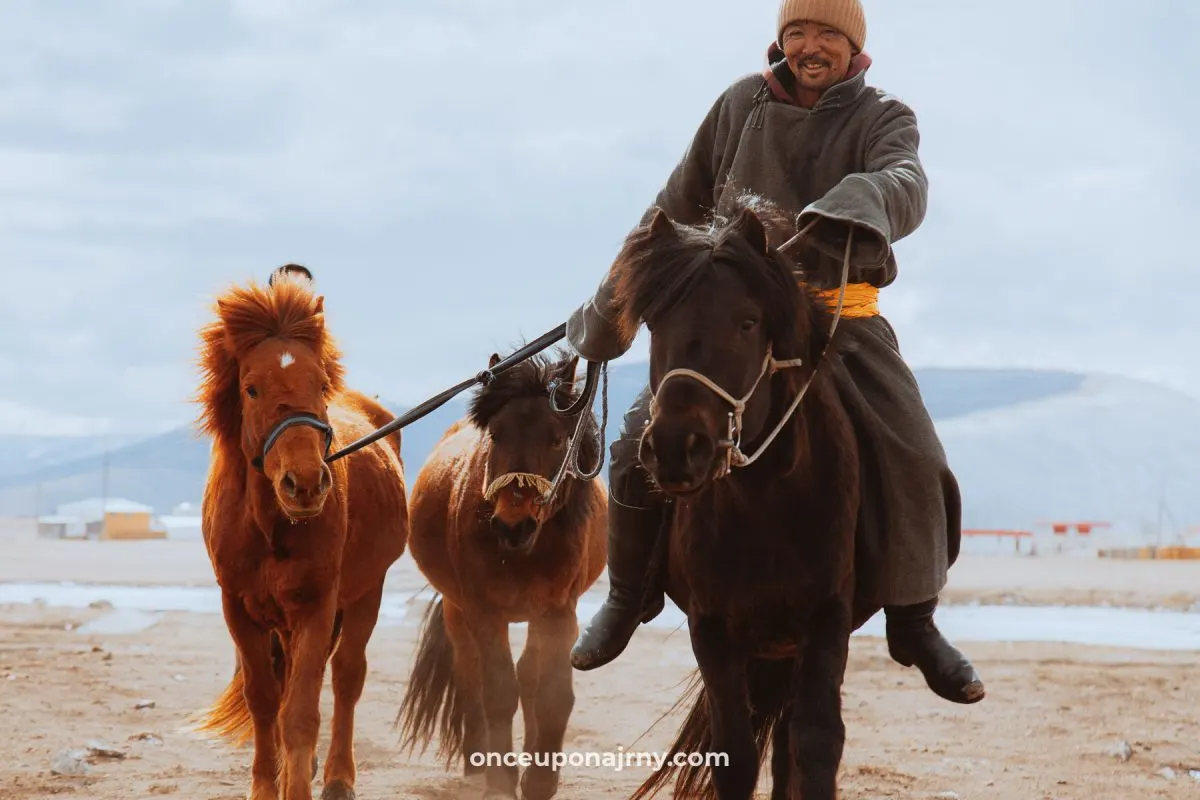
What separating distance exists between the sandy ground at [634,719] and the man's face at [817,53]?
418cm

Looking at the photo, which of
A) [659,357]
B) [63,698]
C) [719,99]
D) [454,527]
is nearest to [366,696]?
[63,698]

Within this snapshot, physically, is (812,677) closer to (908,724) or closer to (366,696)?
(908,724)

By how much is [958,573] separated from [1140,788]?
21.3 m

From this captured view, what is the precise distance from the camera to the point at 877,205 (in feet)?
14.0

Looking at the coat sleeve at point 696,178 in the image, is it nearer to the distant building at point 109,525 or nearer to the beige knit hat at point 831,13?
the beige knit hat at point 831,13

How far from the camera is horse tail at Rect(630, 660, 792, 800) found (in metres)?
5.15

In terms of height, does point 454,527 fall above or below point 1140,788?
above

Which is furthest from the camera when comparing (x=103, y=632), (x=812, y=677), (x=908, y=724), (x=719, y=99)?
(x=103, y=632)

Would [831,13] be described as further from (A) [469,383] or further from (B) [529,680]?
(B) [529,680]

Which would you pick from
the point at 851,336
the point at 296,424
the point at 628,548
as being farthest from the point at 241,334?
the point at 851,336

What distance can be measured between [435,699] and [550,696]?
1712 millimetres

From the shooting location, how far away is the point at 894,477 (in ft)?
15.3

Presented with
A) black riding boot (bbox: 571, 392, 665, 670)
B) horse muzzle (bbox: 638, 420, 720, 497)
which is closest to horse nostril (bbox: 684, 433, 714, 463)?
horse muzzle (bbox: 638, 420, 720, 497)

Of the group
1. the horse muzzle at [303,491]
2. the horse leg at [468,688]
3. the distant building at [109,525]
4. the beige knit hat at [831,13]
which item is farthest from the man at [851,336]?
the distant building at [109,525]
